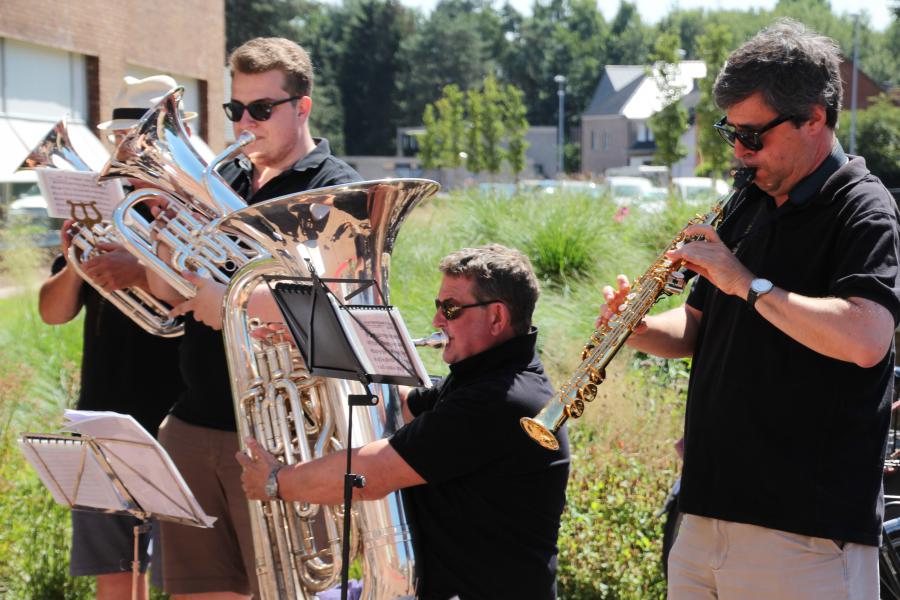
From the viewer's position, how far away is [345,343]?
2.64 meters

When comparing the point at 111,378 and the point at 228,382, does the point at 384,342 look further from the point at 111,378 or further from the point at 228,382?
the point at 111,378

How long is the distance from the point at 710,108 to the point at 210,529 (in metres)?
25.3

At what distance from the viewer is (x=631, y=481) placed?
4.89m

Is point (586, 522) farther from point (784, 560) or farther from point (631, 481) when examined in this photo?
point (784, 560)

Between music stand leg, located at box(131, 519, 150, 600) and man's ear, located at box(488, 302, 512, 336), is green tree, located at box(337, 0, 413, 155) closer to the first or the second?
music stand leg, located at box(131, 519, 150, 600)

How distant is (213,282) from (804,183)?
177cm

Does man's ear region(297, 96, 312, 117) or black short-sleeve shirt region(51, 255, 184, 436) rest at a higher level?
man's ear region(297, 96, 312, 117)

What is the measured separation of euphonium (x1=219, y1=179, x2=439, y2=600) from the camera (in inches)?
113

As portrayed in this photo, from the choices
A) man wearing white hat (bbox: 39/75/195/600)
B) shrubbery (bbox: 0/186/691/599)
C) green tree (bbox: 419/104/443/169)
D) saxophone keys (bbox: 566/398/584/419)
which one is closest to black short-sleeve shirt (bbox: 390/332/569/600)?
saxophone keys (bbox: 566/398/584/419)

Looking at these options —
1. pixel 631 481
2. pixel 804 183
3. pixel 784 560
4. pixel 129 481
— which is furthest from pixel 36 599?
pixel 804 183

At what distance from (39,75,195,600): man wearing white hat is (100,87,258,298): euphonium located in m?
0.42

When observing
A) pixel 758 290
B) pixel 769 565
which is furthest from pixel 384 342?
pixel 769 565

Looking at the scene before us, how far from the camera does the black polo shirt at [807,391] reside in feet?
7.50

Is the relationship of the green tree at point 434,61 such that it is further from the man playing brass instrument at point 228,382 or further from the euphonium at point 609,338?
the euphonium at point 609,338
